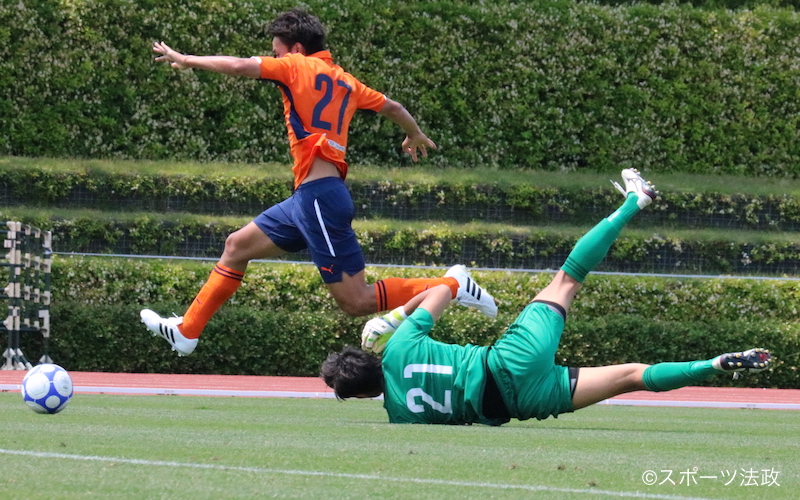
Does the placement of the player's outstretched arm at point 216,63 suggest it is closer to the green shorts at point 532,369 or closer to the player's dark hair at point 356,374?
the player's dark hair at point 356,374

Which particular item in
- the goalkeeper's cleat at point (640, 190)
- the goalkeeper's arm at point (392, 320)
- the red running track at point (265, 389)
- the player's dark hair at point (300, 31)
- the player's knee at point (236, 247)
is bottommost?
the red running track at point (265, 389)

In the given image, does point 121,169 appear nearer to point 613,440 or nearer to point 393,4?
point 393,4

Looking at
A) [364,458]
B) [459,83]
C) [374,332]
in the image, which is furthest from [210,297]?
[459,83]

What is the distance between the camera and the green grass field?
415 centimetres

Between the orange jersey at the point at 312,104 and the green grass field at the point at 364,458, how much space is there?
178 centimetres

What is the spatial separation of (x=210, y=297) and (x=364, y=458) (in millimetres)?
3094

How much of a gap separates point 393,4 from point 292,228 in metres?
14.2

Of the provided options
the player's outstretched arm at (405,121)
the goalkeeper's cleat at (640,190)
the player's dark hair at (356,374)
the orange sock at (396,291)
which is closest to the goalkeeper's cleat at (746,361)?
the goalkeeper's cleat at (640,190)

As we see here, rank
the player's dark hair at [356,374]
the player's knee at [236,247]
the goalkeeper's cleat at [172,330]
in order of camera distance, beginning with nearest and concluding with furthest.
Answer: the player's dark hair at [356,374], the player's knee at [236,247], the goalkeeper's cleat at [172,330]

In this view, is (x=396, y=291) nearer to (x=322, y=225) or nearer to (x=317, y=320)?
(x=322, y=225)

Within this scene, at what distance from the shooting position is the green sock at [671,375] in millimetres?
6336

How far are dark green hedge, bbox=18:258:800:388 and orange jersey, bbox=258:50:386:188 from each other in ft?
22.3

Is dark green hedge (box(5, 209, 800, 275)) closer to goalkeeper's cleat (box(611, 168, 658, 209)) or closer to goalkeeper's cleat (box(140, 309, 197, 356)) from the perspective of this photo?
goalkeeper's cleat (box(140, 309, 197, 356))

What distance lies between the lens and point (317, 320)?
14.4 metres
